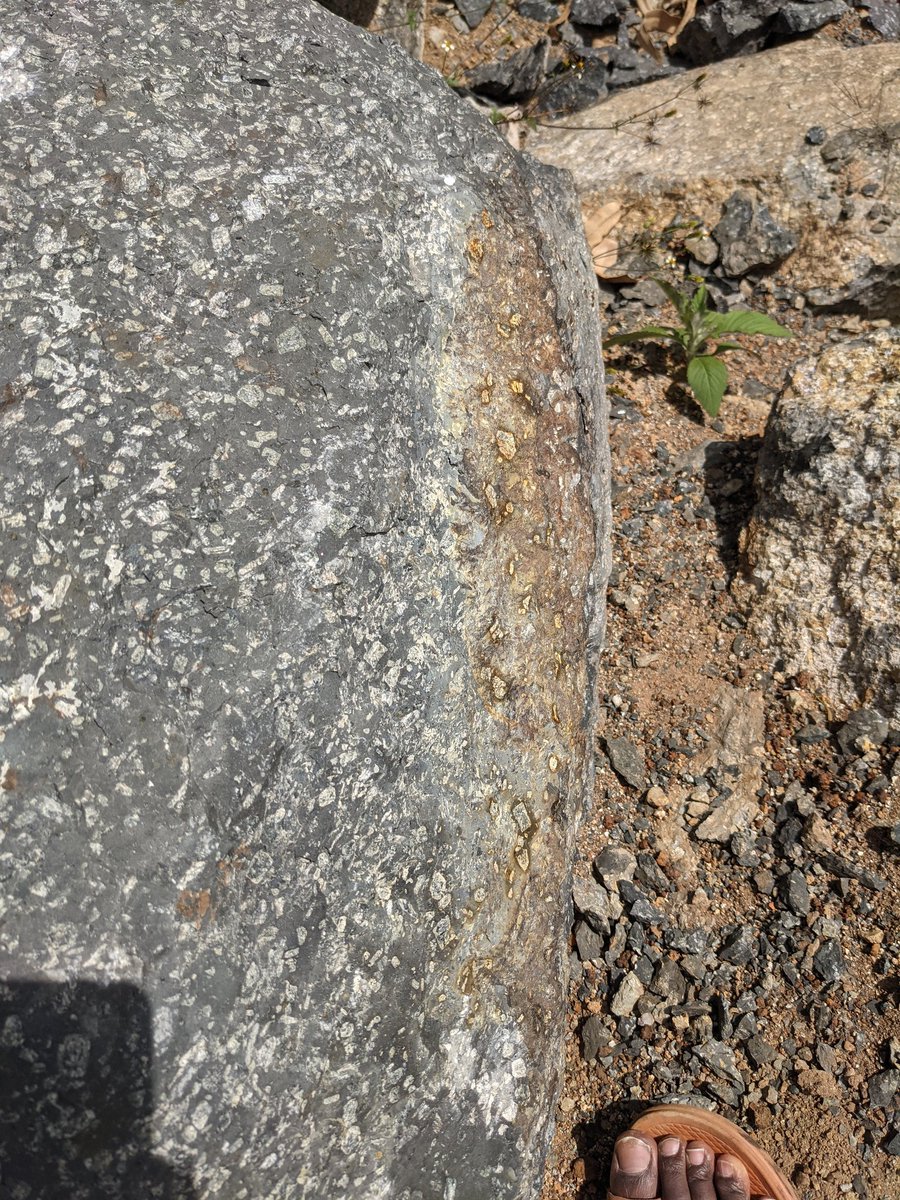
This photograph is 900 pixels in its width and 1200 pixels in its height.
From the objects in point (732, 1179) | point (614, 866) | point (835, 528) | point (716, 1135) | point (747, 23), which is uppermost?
point (747, 23)

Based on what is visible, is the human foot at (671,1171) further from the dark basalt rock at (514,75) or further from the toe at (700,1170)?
the dark basalt rock at (514,75)

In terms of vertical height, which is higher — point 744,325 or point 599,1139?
point 744,325

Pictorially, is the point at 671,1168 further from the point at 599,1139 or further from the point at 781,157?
the point at 781,157

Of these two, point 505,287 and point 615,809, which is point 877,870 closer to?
point 615,809

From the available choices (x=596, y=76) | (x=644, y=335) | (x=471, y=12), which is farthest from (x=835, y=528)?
(x=471, y=12)

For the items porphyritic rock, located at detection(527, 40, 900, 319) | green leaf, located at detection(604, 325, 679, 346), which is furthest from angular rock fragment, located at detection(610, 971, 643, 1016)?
porphyritic rock, located at detection(527, 40, 900, 319)

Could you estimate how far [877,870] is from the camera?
2301 mm

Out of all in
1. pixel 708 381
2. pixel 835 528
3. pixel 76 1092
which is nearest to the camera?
pixel 76 1092

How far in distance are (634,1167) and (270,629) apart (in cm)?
154

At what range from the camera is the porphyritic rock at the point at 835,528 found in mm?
2422

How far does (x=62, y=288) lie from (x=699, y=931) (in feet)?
6.71

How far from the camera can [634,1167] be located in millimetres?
2080

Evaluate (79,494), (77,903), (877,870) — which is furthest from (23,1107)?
(877,870)

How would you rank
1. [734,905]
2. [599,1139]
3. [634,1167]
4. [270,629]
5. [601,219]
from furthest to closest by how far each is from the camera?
[601,219] < [734,905] < [599,1139] < [634,1167] < [270,629]
